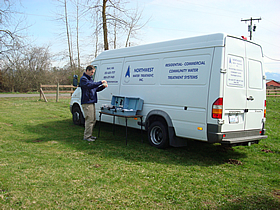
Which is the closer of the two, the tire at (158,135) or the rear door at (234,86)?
the rear door at (234,86)

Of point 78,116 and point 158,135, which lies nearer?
point 158,135

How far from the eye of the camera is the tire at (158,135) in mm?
Result: 6584

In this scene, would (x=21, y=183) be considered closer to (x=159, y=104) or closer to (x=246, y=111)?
(x=159, y=104)

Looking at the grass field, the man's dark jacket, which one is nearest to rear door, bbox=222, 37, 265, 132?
the grass field

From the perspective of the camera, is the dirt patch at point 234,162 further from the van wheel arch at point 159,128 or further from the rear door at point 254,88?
the van wheel arch at point 159,128

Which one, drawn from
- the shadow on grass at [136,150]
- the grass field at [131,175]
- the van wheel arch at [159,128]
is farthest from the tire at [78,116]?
the van wheel arch at [159,128]

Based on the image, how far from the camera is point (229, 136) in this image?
18.2ft

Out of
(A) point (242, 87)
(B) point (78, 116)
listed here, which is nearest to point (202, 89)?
(A) point (242, 87)

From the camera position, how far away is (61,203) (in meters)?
3.52

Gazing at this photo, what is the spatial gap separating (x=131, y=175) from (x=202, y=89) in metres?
2.42

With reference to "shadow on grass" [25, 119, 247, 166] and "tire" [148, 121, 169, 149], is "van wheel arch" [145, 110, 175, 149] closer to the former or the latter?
"tire" [148, 121, 169, 149]

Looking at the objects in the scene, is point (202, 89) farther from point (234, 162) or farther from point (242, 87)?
point (234, 162)

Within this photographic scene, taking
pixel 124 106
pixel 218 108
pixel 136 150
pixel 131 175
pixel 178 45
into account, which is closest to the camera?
pixel 131 175

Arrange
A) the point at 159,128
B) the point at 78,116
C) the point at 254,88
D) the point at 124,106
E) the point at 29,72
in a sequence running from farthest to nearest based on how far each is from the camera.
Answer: the point at 29,72 → the point at 78,116 → the point at 124,106 → the point at 159,128 → the point at 254,88
